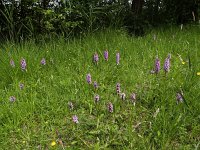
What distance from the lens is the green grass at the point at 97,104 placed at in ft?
9.12

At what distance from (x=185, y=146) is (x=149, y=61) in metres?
1.58

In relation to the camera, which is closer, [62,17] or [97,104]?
[97,104]

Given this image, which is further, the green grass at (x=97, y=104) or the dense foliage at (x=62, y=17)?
the dense foliage at (x=62, y=17)

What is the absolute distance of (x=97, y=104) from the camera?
318 cm

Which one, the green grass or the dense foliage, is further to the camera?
the dense foliage

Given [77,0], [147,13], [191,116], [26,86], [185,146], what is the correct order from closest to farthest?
[185,146] → [191,116] → [26,86] → [77,0] → [147,13]

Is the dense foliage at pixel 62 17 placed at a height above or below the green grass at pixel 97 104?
above

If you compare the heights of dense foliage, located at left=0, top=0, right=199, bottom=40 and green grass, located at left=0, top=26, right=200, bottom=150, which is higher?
dense foliage, located at left=0, top=0, right=199, bottom=40

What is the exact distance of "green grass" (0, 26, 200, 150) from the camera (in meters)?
2.78

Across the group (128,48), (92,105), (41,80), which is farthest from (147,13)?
(92,105)

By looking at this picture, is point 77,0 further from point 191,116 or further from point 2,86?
point 191,116

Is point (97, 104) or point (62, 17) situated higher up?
point (62, 17)

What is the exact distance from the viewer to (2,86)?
3820mm

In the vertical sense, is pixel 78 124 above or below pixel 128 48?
below
